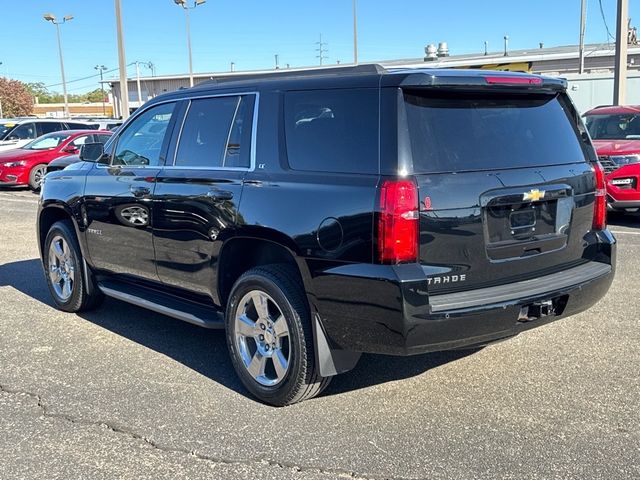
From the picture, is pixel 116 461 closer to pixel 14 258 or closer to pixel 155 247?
pixel 155 247

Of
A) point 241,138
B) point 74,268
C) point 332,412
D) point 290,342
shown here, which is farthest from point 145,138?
point 332,412

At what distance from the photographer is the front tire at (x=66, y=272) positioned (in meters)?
5.93

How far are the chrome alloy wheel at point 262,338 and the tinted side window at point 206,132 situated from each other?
3.26ft

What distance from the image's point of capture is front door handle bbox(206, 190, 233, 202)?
4242 mm

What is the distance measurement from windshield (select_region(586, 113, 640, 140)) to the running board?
8.40m

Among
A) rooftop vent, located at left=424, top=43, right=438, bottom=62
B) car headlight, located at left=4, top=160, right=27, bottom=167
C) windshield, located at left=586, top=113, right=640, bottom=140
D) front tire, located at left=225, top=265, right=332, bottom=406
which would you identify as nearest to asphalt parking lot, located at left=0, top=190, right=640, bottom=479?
front tire, located at left=225, top=265, right=332, bottom=406

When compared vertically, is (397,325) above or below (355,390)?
above

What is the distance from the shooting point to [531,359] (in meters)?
4.67

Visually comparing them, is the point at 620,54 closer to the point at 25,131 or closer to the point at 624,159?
the point at 624,159

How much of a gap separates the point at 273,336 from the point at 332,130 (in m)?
1.27

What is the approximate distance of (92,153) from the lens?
19.2 feet

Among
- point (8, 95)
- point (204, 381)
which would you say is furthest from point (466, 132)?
point (8, 95)

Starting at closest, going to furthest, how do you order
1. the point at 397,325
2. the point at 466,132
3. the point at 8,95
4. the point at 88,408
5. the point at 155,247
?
the point at 397,325 → the point at 466,132 → the point at 88,408 → the point at 155,247 → the point at 8,95

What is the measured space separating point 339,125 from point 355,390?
65.4 inches
